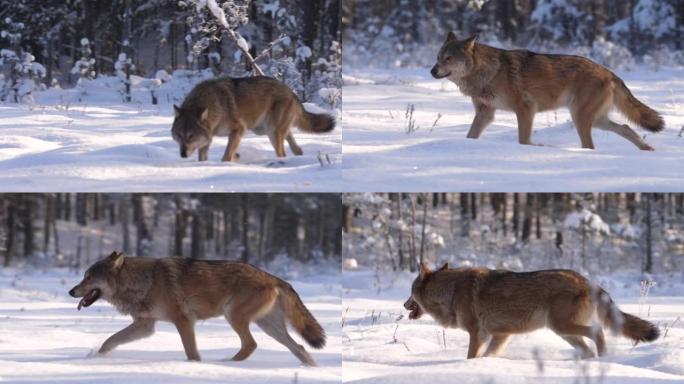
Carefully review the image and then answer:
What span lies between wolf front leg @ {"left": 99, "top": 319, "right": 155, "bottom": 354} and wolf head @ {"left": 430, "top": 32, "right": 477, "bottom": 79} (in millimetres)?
3942

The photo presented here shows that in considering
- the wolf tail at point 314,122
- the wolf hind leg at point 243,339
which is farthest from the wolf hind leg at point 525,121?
the wolf hind leg at point 243,339

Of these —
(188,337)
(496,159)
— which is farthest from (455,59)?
(188,337)

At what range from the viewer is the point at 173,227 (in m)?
20.3

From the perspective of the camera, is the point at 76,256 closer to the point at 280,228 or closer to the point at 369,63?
the point at 280,228

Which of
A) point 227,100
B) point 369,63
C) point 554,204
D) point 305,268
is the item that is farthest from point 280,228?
point 227,100

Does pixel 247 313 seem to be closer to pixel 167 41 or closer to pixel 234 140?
pixel 234 140

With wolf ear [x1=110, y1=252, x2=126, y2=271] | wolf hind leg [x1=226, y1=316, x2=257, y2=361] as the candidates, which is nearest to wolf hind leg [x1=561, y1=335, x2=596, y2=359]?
wolf hind leg [x1=226, y1=316, x2=257, y2=361]

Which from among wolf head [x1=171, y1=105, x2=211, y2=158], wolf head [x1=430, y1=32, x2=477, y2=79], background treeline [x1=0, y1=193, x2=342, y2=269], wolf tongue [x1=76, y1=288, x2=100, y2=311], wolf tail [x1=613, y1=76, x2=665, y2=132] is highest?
wolf head [x1=430, y1=32, x2=477, y2=79]

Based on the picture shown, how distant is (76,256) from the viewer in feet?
67.2

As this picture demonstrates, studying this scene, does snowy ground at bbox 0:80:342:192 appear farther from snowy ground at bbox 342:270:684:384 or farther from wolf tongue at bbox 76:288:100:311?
snowy ground at bbox 342:270:684:384

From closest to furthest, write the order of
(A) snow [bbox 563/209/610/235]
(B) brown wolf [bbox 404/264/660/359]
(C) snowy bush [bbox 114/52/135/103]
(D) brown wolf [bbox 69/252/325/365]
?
(B) brown wolf [bbox 404/264/660/359], (D) brown wolf [bbox 69/252/325/365], (C) snowy bush [bbox 114/52/135/103], (A) snow [bbox 563/209/610/235]

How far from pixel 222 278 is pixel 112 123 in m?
5.29

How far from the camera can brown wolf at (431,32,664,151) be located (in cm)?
962

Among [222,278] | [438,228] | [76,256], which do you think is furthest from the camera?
[76,256]
